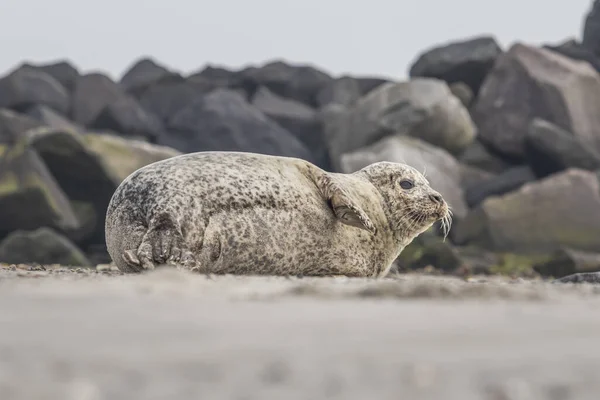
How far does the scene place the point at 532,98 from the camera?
1919cm

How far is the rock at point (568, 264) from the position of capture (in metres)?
13.4

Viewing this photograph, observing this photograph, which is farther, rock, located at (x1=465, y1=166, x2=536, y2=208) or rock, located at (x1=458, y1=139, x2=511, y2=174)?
rock, located at (x1=458, y1=139, x2=511, y2=174)

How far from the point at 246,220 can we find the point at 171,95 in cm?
1977

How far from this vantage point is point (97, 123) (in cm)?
2195

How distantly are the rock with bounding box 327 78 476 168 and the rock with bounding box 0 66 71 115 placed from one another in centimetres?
823

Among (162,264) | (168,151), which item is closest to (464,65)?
(168,151)

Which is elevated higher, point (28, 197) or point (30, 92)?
point (28, 197)

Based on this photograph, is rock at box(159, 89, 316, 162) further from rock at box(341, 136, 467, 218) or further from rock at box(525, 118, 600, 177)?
rock at box(525, 118, 600, 177)

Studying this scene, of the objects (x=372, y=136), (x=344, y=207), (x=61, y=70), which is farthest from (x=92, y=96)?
(x=344, y=207)

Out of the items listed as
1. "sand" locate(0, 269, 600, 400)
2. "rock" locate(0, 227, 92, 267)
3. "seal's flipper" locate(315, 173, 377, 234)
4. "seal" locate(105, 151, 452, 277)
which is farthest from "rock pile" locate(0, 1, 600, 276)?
"sand" locate(0, 269, 600, 400)

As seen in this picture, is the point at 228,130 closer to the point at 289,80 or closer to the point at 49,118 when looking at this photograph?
the point at 49,118

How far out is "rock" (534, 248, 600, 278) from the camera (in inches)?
527

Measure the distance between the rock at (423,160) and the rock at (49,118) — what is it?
7898mm

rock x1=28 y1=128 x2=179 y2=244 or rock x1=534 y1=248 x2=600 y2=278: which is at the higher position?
rock x1=28 y1=128 x2=179 y2=244
